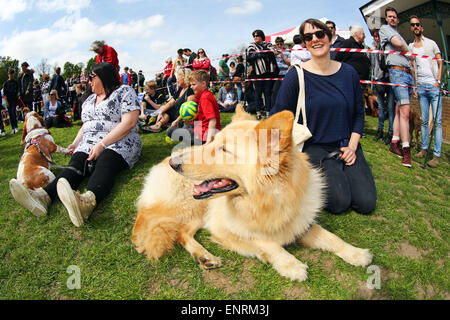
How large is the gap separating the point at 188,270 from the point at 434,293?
187 cm

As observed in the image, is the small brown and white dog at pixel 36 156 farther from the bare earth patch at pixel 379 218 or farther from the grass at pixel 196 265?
the bare earth patch at pixel 379 218

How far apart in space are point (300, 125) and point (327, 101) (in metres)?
0.41

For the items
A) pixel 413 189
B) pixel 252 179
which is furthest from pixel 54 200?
pixel 413 189

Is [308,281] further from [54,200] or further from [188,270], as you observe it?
[54,200]

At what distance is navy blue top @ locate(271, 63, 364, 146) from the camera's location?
285 cm

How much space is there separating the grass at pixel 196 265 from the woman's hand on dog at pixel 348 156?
0.56 m

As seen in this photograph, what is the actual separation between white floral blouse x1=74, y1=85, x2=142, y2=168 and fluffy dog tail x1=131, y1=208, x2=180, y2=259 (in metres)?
1.38

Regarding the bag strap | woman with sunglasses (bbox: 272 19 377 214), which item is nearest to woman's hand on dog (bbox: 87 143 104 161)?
woman with sunglasses (bbox: 272 19 377 214)

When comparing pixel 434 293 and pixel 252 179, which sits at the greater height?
pixel 252 179

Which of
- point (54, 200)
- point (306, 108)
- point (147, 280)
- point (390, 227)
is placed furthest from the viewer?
point (54, 200)

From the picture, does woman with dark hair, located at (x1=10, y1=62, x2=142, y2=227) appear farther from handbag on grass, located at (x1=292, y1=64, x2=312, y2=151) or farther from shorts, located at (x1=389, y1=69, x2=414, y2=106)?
shorts, located at (x1=389, y1=69, x2=414, y2=106)

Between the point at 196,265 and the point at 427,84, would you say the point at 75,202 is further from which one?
the point at 427,84

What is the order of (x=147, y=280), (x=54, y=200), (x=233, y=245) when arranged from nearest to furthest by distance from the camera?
1. (x=147, y=280)
2. (x=233, y=245)
3. (x=54, y=200)

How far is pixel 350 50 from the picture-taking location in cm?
553
